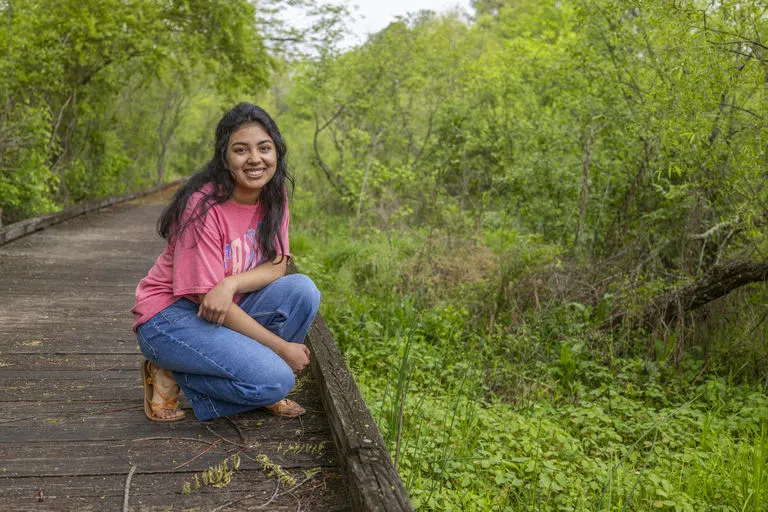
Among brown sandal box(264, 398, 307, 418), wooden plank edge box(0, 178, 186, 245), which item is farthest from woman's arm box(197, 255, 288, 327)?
wooden plank edge box(0, 178, 186, 245)

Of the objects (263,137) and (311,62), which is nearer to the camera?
(263,137)

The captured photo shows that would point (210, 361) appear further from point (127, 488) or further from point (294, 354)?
point (127, 488)

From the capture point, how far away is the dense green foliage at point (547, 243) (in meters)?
3.97

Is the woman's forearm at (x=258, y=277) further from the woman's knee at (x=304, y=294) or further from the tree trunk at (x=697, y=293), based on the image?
the tree trunk at (x=697, y=293)

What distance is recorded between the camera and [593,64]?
8352 millimetres

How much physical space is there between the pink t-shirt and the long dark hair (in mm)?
30

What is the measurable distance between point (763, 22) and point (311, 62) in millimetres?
11501

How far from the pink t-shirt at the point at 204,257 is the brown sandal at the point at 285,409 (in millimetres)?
556

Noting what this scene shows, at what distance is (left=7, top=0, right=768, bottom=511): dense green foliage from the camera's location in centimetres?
397

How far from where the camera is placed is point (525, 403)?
508 cm

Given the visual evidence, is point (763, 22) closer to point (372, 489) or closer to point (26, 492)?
point (372, 489)

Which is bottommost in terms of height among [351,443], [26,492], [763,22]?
[26,492]

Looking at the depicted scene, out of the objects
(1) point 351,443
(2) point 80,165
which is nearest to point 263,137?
(1) point 351,443

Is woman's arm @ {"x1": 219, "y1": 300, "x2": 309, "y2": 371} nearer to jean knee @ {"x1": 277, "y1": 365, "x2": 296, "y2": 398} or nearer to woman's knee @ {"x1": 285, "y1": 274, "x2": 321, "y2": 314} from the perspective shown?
jean knee @ {"x1": 277, "y1": 365, "x2": 296, "y2": 398}
